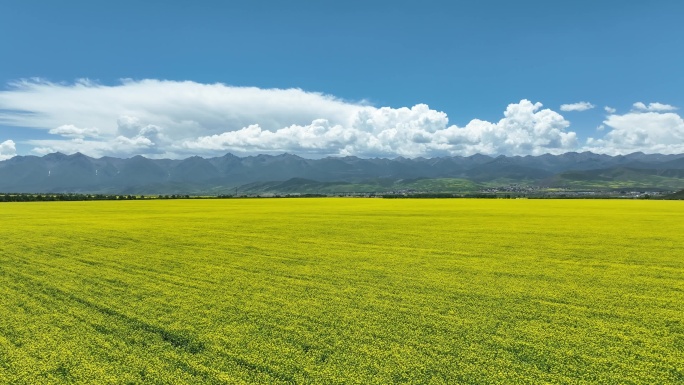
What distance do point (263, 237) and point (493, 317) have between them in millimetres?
17352

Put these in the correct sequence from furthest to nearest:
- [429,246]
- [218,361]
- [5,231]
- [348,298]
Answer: [5,231] < [429,246] < [348,298] < [218,361]

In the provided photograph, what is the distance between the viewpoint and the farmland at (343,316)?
6.97m

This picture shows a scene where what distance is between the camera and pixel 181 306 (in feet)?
34.6

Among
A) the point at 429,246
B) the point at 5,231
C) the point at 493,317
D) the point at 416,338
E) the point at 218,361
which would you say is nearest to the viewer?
the point at 218,361

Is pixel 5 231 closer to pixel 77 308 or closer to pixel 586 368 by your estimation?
pixel 77 308

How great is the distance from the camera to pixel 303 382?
6539 millimetres

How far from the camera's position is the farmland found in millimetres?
6969

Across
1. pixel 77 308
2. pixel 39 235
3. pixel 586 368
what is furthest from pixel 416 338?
pixel 39 235

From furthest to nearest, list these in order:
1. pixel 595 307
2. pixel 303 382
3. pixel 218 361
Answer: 1. pixel 595 307
2. pixel 218 361
3. pixel 303 382

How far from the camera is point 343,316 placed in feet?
31.4

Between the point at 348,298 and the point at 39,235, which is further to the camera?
the point at 39,235

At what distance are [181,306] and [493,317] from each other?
837 cm

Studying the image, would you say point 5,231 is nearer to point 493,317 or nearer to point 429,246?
point 429,246

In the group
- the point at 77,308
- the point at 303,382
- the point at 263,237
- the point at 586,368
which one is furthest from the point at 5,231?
the point at 586,368
